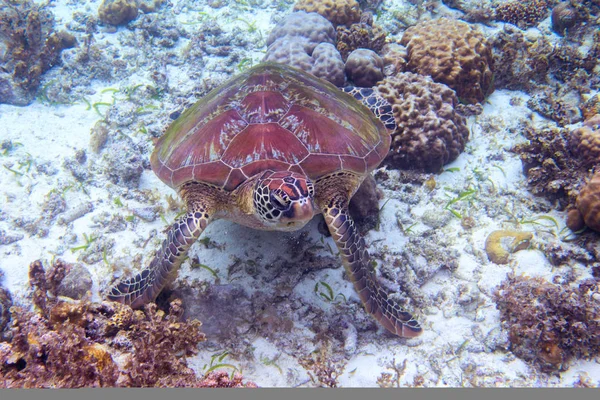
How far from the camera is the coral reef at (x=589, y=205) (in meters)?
3.36

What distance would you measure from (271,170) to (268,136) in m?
0.39

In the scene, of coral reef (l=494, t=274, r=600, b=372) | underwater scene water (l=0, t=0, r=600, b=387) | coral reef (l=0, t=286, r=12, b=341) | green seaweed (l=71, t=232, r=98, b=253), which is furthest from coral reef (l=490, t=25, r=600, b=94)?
coral reef (l=0, t=286, r=12, b=341)

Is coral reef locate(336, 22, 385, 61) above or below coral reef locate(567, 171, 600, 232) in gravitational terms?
above

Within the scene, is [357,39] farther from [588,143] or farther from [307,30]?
[588,143]

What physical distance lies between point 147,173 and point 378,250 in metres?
3.45

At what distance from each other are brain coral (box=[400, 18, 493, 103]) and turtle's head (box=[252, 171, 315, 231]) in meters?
3.87

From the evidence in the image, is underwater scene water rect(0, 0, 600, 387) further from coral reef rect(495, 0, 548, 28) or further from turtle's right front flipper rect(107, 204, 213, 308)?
coral reef rect(495, 0, 548, 28)

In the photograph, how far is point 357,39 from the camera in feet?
19.4

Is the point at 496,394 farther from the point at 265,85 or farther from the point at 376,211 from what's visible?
the point at 265,85

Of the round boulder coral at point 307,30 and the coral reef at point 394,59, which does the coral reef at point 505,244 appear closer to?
the coral reef at point 394,59

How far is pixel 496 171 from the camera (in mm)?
4535

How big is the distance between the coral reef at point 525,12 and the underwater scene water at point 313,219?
1.35 meters

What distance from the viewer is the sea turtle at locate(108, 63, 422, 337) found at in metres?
2.82

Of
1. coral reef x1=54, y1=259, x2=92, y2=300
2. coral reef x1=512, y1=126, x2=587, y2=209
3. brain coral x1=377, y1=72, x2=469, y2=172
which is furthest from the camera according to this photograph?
brain coral x1=377, y1=72, x2=469, y2=172
